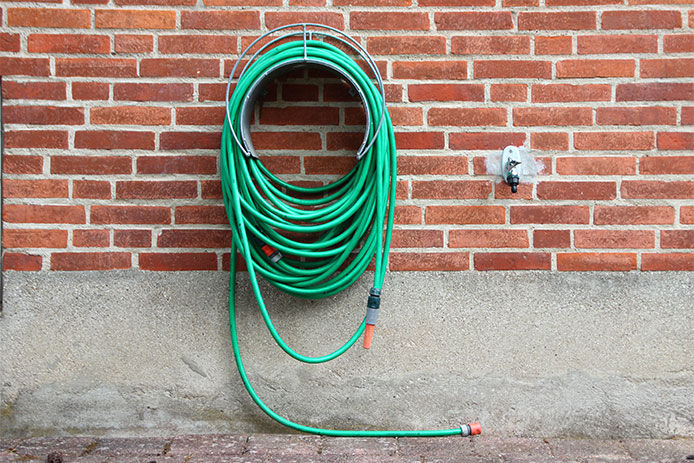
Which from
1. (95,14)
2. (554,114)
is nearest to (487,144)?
(554,114)

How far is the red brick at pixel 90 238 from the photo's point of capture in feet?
8.36

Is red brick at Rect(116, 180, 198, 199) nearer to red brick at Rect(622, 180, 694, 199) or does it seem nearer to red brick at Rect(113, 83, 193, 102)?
red brick at Rect(113, 83, 193, 102)

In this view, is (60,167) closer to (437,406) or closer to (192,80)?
(192,80)

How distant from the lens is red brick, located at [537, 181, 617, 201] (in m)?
2.53

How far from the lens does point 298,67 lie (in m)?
2.46

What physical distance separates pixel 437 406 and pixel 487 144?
3.78 feet

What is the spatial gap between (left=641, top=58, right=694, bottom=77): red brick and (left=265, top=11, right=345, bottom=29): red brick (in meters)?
1.30

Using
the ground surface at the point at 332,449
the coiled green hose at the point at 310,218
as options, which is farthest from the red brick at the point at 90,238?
the ground surface at the point at 332,449

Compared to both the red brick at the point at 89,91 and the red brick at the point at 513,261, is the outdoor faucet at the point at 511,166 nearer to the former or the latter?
the red brick at the point at 513,261

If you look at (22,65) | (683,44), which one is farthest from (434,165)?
(22,65)

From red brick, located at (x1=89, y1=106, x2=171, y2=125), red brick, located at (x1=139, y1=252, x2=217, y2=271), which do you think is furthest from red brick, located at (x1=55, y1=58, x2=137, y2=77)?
red brick, located at (x1=139, y1=252, x2=217, y2=271)

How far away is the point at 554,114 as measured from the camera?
2.53 metres

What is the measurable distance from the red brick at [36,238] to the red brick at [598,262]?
216 centimetres

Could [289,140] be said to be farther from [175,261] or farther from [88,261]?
[88,261]
